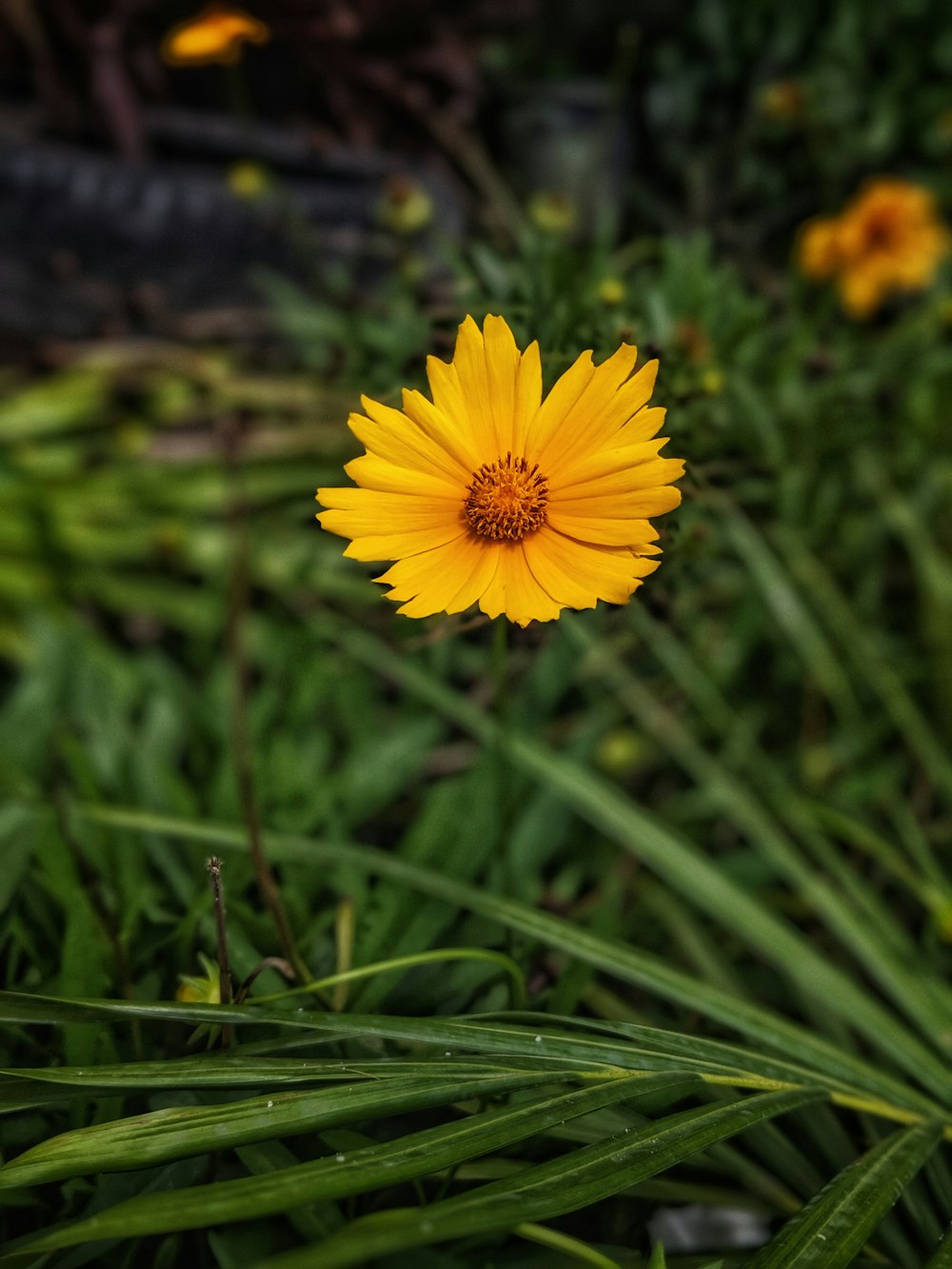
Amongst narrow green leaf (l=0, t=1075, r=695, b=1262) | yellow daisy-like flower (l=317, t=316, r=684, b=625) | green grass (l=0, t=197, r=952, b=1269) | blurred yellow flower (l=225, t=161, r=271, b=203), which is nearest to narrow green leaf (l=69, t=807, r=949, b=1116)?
green grass (l=0, t=197, r=952, b=1269)

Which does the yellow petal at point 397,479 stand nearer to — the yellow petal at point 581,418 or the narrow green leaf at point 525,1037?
the yellow petal at point 581,418

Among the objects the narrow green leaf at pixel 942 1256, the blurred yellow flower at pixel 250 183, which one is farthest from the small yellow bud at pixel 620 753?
the blurred yellow flower at pixel 250 183

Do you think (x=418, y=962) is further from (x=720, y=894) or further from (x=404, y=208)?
(x=404, y=208)

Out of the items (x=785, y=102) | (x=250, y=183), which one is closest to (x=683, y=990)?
(x=250, y=183)

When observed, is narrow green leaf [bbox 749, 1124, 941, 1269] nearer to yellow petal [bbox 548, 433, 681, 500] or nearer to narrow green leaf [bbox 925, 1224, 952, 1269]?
narrow green leaf [bbox 925, 1224, 952, 1269]

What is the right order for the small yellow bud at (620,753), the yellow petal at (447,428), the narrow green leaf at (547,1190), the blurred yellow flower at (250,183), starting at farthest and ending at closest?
the blurred yellow flower at (250,183)
the small yellow bud at (620,753)
the yellow petal at (447,428)
the narrow green leaf at (547,1190)

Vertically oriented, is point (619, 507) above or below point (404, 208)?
below
